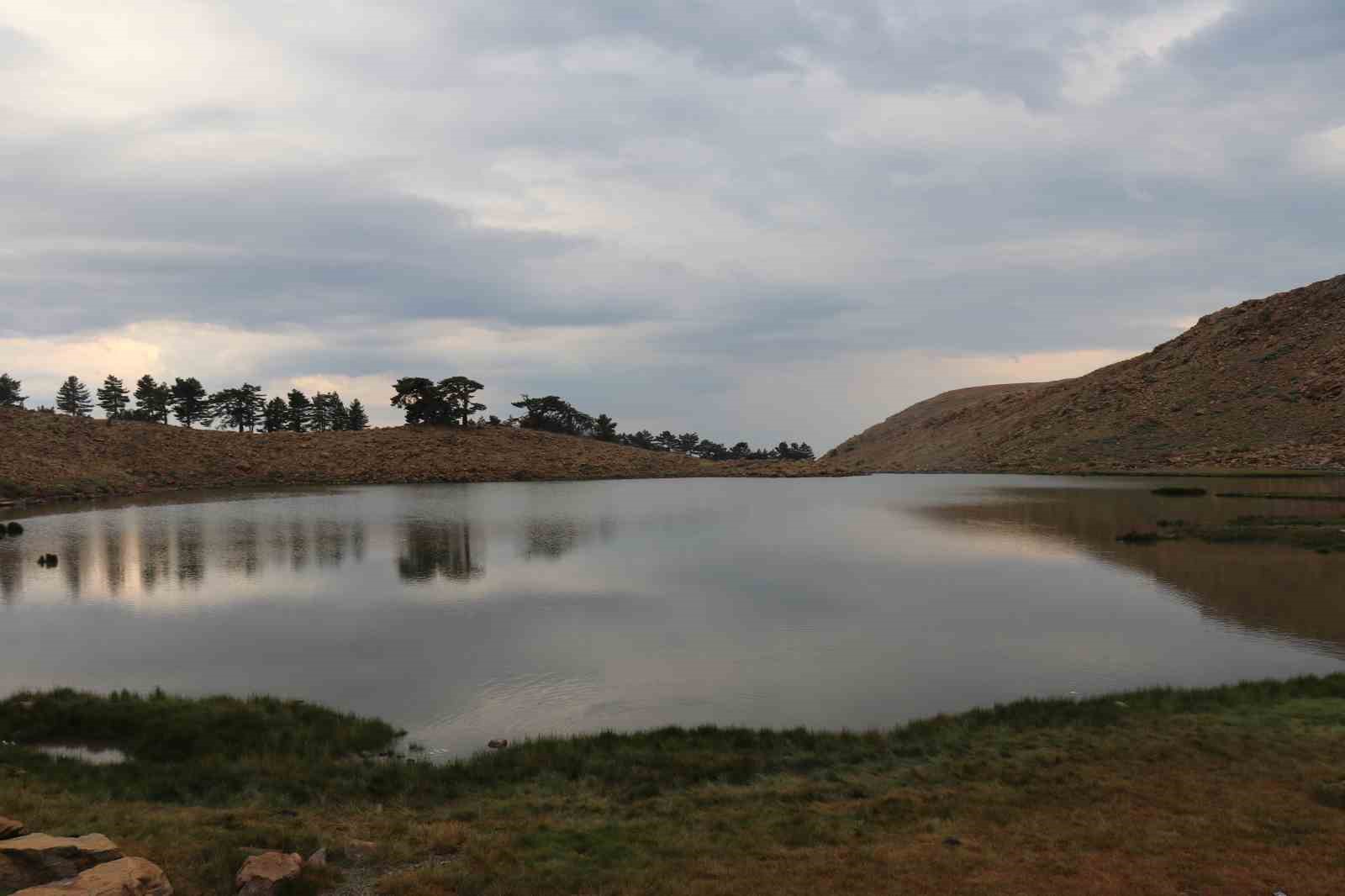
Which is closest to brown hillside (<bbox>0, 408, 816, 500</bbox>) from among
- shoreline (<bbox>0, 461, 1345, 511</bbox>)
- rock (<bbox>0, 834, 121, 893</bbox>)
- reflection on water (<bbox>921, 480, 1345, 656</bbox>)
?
shoreline (<bbox>0, 461, 1345, 511</bbox>)

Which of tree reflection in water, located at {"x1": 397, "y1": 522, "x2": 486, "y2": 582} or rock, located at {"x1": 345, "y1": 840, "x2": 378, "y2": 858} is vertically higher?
tree reflection in water, located at {"x1": 397, "y1": 522, "x2": 486, "y2": 582}

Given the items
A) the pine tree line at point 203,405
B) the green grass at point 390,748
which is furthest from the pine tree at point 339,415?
the green grass at point 390,748

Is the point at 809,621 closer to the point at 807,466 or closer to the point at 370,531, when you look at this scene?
the point at 370,531

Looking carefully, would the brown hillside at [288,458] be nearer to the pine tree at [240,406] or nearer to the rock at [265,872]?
the pine tree at [240,406]

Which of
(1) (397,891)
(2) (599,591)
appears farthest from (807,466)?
(1) (397,891)

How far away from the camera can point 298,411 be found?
151 metres

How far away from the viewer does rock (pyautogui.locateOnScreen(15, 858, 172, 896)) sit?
7809 millimetres

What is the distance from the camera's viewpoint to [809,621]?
997 inches

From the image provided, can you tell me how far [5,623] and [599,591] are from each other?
63.0ft

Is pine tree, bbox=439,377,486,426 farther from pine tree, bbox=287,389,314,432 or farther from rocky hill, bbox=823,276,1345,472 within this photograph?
rocky hill, bbox=823,276,1345,472

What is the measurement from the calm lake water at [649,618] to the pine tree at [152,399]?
9207 centimetres

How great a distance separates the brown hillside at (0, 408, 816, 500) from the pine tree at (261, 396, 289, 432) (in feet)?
64.1

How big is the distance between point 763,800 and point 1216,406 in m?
152

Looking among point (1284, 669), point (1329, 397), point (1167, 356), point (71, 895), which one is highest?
point (1167, 356)
